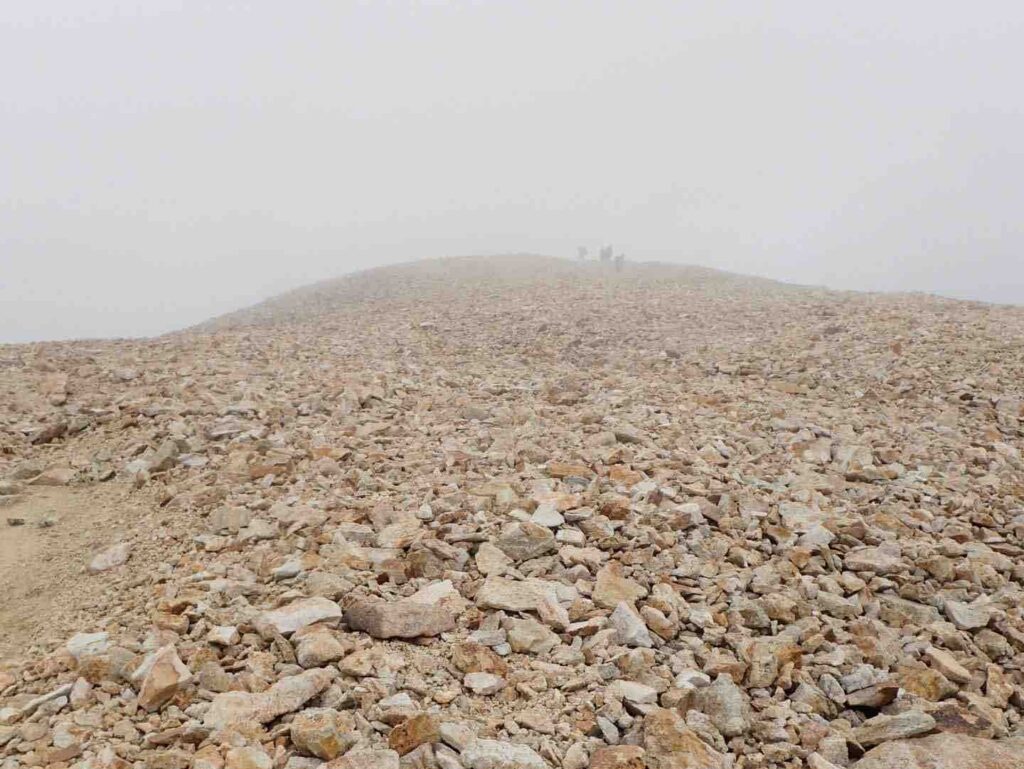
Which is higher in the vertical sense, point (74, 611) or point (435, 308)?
point (435, 308)

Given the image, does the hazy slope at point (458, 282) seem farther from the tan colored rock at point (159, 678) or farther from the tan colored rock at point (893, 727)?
the tan colored rock at point (893, 727)

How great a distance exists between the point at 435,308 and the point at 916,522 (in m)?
18.2

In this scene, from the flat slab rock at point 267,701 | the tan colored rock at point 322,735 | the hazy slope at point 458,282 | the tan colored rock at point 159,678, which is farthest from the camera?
the hazy slope at point 458,282

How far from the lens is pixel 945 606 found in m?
4.82

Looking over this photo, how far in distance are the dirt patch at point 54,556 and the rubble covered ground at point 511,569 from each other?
0.11ft

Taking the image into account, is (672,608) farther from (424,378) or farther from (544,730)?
(424,378)

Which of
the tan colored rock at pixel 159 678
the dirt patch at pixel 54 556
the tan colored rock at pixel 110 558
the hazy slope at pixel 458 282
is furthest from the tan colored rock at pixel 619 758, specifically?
the hazy slope at pixel 458 282

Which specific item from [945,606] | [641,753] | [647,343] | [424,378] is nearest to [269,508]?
[641,753]

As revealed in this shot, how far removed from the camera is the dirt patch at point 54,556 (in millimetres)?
4656

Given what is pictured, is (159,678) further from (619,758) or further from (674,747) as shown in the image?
A: (674,747)

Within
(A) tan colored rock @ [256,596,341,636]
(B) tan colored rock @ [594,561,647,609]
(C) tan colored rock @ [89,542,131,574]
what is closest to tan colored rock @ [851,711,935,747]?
(B) tan colored rock @ [594,561,647,609]

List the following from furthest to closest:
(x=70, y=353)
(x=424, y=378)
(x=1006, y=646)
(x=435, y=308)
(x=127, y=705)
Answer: (x=435, y=308), (x=70, y=353), (x=424, y=378), (x=1006, y=646), (x=127, y=705)

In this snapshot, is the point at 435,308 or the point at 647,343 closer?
the point at 647,343

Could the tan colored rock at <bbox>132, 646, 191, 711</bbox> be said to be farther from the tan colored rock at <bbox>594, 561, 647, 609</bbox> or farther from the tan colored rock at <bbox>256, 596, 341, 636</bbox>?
the tan colored rock at <bbox>594, 561, 647, 609</bbox>
